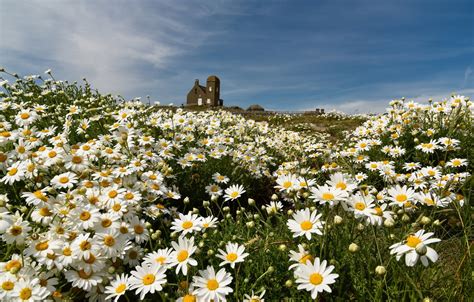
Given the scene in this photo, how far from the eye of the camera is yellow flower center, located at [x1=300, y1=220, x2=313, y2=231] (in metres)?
2.10

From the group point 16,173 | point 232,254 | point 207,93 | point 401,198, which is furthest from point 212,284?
point 207,93

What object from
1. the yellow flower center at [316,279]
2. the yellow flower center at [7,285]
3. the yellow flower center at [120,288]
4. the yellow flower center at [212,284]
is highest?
the yellow flower center at [316,279]

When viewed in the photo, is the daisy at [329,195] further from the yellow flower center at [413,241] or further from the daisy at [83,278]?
the daisy at [83,278]

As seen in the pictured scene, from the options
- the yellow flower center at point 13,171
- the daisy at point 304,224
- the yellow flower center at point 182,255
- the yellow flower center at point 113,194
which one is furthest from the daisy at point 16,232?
the daisy at point 304,224

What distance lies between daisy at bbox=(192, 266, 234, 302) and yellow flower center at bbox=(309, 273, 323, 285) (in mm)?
493

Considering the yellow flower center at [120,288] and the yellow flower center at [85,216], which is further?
the yellow flower center at [85,216]

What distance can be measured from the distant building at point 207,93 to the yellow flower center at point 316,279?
163ft

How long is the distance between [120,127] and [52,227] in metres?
2.06

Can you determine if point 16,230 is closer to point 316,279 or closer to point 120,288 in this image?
point 120,288

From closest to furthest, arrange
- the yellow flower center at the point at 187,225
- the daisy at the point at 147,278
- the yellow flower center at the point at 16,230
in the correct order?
the daisy at the point at 147,278 < the yellow flower center at the point at 16,230 < the yellow flower center at the point at 187,225

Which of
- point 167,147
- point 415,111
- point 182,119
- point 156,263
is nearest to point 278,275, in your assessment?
point 156,263

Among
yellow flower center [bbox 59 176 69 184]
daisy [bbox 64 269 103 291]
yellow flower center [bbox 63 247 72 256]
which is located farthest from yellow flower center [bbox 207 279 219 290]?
yellow flower center [bbox 59 176 69 184]

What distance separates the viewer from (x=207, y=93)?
5447cm

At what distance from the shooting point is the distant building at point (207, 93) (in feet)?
173
